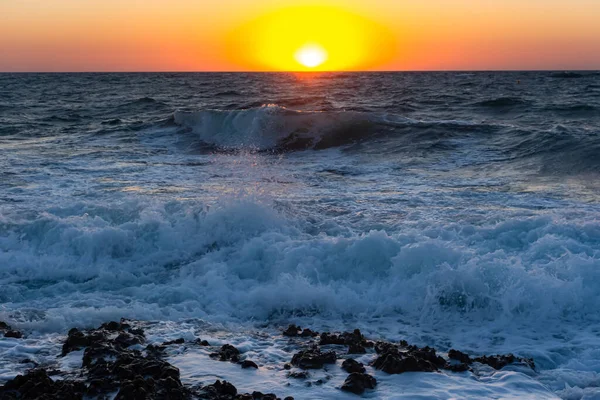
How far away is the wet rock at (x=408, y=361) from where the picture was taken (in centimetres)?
457

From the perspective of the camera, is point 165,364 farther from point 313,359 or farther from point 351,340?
point 351,340

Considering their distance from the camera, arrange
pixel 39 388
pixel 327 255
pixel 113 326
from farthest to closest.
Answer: pixel 327 255 → pixel 113 326 → pixel 39 388

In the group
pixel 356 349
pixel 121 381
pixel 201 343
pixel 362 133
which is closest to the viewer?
pixel 121 381

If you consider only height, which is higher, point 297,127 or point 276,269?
point 297,127

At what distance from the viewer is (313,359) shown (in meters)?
4.71

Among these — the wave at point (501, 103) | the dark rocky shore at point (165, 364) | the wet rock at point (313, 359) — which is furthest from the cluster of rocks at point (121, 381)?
the wave at point (501, 103)

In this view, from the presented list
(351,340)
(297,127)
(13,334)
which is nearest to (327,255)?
(351,340)

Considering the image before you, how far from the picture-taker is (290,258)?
742cm

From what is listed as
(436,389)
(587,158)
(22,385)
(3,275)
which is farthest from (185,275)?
(587,158)

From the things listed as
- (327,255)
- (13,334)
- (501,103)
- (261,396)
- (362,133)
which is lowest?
(13,334)

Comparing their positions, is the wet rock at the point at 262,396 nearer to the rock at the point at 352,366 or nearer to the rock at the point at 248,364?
the rock at the point at 248,364

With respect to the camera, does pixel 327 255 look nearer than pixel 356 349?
No

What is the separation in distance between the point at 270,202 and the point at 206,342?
428cm

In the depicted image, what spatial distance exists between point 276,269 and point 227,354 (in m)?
2.45
